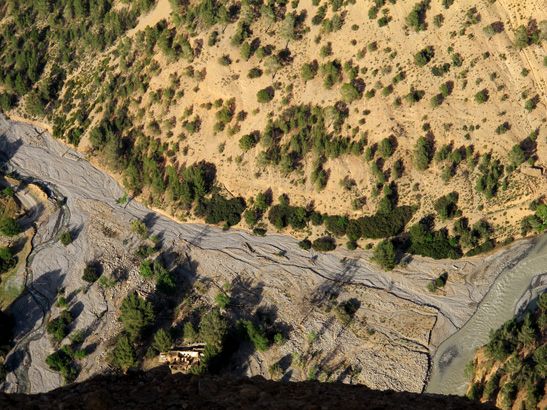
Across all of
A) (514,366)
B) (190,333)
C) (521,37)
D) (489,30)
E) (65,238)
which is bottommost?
(190,333)

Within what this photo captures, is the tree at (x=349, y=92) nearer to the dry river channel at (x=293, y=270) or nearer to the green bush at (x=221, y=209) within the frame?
the green bush at (x=221, y=209)

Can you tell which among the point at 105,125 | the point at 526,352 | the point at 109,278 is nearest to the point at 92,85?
the point at 105,125

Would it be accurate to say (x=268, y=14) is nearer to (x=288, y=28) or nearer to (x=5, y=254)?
(x=288, y=28)

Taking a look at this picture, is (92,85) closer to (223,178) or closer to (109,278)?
(223,178)

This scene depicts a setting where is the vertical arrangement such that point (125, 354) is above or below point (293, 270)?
below

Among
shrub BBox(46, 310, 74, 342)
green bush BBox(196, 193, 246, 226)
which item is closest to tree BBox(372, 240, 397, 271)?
green bush BBox(196, 193, 246, 226)

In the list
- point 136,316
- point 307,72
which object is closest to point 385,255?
point 307,72

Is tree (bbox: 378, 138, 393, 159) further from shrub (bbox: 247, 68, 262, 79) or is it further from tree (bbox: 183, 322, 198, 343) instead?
tree (bbox: 183, 322, 198, 343)
